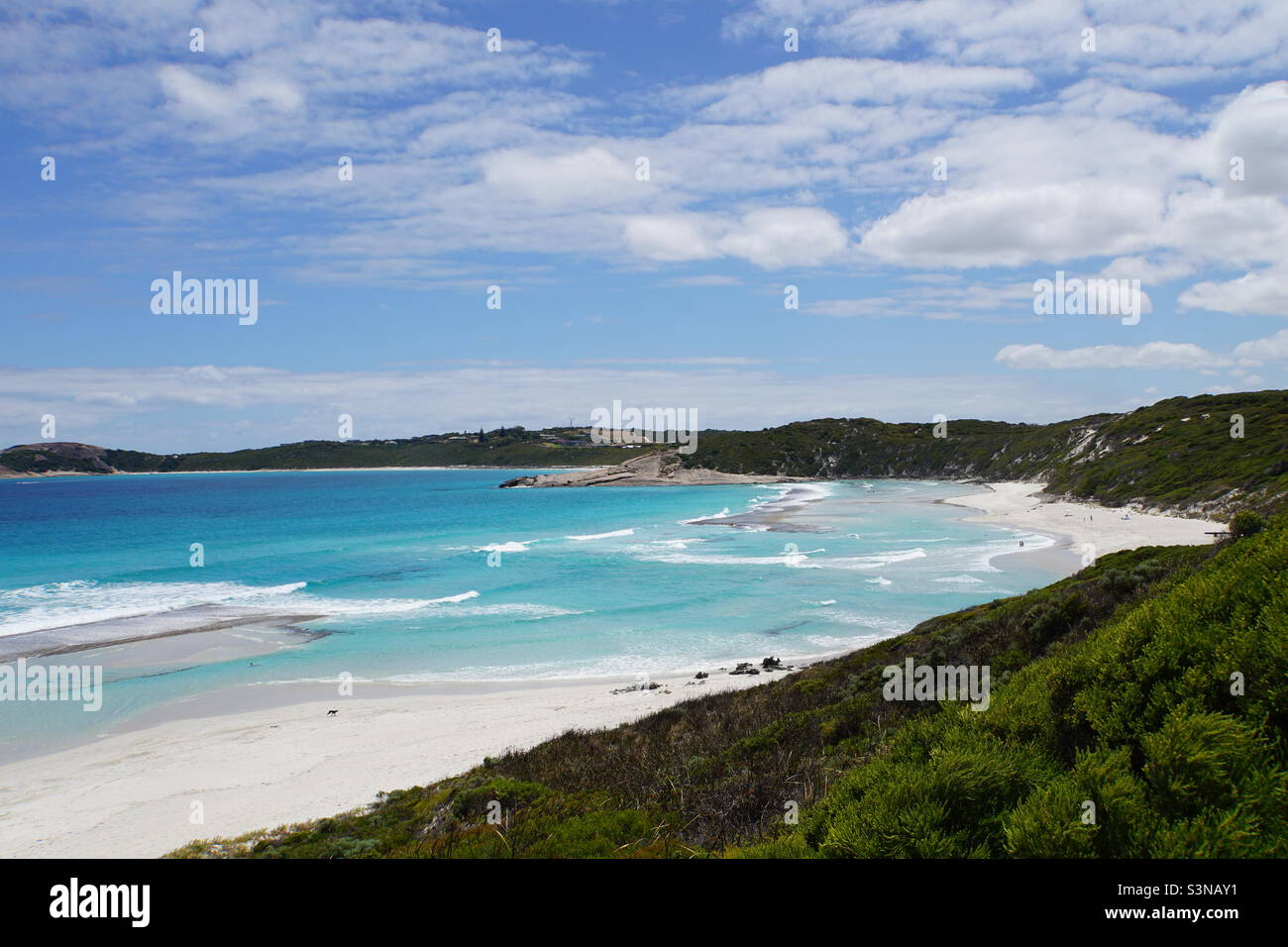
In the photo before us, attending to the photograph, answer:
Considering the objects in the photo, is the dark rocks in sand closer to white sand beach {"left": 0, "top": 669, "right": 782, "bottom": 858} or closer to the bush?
white sand beach {"left": 0, "top": 669, "right": 782, "bottom": 858}

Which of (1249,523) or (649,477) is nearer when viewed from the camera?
(1249,523)

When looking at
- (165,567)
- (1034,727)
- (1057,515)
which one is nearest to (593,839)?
(1034,727)

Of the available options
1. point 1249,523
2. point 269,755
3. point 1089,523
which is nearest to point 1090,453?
point 1089,523

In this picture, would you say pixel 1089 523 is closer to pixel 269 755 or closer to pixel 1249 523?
pixel 1249 523

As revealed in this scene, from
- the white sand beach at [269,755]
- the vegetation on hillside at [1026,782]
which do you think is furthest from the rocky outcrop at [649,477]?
the vegetation on hillside at [1026,782]

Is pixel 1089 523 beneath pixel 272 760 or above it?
above

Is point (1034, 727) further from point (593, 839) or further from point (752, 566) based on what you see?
point (752, 566)

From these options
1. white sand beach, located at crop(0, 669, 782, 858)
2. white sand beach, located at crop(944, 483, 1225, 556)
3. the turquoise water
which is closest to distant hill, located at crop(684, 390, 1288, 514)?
white sand beach, located at crop(944, 483, 1225, 556)
